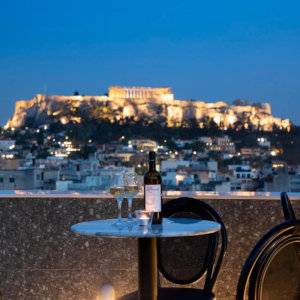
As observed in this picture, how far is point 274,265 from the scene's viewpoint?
2.17m

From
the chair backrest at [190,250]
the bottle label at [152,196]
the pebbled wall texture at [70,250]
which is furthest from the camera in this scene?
the pebbled wall texture at [70,250]

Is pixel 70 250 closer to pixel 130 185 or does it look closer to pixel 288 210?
pixel 130 185

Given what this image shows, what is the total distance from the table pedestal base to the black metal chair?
1.40 ft

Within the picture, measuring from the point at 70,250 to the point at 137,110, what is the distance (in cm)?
6480

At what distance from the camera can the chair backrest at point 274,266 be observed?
7.00ft

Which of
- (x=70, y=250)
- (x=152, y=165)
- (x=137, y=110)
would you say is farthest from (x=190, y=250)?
(x=137, y=110)

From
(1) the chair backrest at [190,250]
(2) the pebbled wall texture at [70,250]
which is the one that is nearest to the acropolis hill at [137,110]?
(2) the pebbled wall texture at [70,250]

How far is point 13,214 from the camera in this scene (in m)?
3.53

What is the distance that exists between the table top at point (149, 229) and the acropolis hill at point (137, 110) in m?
56.3

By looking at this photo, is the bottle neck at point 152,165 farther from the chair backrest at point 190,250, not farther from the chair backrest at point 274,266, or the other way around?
the chair backrest at point 274,266

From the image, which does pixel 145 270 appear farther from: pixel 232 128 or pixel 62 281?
pixel 232 128

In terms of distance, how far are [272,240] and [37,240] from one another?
1.66 metres

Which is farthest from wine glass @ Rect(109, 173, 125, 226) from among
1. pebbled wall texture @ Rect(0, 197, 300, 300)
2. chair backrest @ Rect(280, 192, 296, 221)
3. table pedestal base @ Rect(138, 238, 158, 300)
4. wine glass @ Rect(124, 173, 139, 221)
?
pebbled wall texture @ Rect(0, 197, 300, 300)

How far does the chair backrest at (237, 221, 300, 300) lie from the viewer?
2135 millimetres
